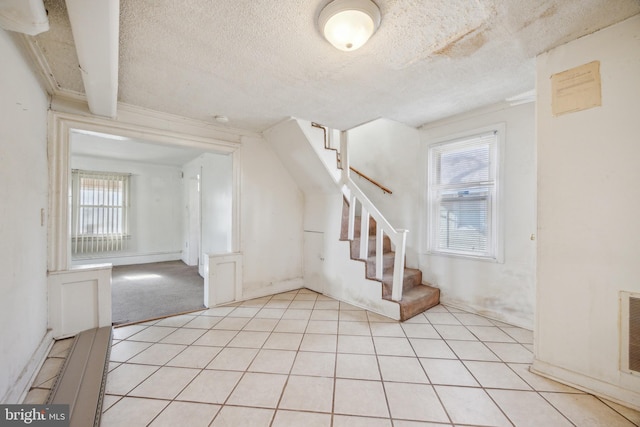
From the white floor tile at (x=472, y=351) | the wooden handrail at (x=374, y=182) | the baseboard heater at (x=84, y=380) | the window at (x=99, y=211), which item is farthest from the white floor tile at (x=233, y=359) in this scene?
the window at (x=99, y=211)

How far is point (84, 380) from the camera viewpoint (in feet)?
5.59

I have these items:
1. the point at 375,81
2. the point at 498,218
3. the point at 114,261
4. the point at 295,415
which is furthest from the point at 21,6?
the point at 114,261

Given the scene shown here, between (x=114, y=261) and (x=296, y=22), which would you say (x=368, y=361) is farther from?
(x=114, y=261)

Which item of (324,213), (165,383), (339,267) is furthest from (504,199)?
(165,383)

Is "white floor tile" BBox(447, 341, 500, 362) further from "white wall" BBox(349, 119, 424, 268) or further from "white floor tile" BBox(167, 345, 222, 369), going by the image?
"white floor tile" BBox(167, 345, 222, 369)

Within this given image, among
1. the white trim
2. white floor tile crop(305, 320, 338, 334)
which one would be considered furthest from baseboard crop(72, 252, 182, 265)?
white floor tile crop(305, 320, 338, 334)

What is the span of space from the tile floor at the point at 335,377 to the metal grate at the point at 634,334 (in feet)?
0.91

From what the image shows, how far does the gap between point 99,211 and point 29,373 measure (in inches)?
211

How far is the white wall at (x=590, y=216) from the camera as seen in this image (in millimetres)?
1524

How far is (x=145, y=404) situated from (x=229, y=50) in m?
2.38

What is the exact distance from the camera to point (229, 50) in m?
1.77

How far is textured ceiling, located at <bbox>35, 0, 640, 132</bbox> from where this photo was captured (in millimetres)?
1439

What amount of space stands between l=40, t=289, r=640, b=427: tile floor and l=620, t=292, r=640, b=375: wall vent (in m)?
0.27

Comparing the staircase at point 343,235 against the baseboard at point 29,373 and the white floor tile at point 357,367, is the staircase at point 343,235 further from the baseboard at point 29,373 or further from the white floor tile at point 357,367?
the baseboard at point 29,373
